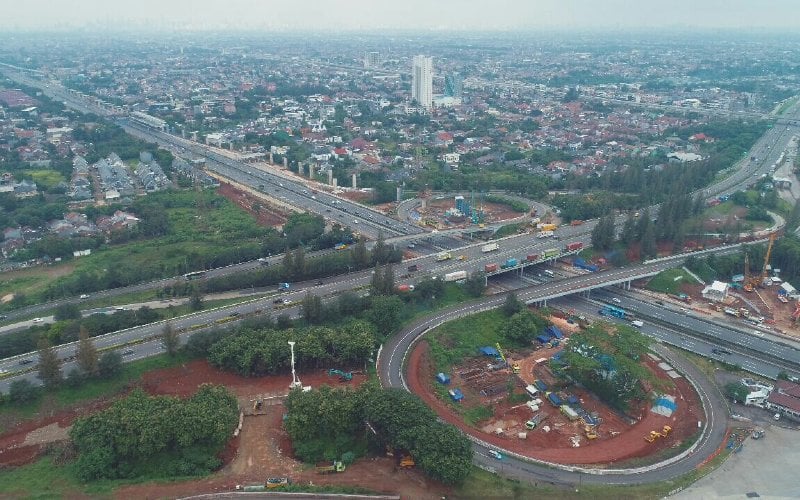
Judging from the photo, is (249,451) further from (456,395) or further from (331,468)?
(456,395)

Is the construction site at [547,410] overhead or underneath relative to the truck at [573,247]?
underneath

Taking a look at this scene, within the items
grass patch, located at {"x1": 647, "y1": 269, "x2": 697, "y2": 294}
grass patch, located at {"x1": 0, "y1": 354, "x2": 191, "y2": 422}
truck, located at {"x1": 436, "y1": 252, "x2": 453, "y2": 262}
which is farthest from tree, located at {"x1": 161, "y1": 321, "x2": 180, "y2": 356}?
grass patch, located at {"x1": 647, "y1": 269, "x2": 697, "y2": 294}

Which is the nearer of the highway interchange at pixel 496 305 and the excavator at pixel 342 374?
the highway interchange at pixel 496 305

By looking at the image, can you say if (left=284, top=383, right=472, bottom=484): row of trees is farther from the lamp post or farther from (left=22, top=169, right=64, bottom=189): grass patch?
(left=22, top=169, right=64, bottom=189): grass patch

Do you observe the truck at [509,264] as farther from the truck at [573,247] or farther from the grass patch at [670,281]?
the grass patch at [670,281]

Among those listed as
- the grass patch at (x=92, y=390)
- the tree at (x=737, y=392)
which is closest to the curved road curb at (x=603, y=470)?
the tree at (x=737, y=392)

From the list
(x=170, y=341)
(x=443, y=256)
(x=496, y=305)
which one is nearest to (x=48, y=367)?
(x=170, y=341)
